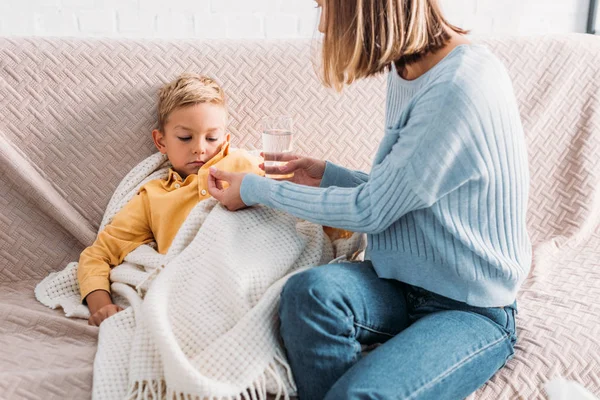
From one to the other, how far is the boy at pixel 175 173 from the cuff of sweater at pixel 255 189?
0.18 metres

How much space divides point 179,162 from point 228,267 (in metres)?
0.39

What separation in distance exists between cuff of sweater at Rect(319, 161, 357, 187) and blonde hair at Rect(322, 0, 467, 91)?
28cm

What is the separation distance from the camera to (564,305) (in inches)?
51.6

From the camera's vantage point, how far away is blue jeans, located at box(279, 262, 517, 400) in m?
0.95

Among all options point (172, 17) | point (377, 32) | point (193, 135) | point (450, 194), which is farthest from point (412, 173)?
point (172, 17)

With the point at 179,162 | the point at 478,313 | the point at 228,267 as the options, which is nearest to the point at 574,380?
the point at 478,313

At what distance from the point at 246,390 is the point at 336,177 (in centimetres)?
50

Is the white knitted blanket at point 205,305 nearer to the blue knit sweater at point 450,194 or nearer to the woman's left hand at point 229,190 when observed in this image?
the woman's left hand at point 229,190

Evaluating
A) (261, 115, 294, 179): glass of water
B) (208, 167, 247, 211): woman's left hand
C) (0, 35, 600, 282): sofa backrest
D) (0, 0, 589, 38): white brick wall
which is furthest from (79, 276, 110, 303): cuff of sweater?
(0, 0, 589, 38): white brick wall

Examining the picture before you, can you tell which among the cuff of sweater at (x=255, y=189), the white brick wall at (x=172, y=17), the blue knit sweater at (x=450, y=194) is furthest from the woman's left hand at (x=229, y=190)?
the white brick wall at (x=172, y=17)

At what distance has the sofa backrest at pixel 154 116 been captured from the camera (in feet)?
4.82

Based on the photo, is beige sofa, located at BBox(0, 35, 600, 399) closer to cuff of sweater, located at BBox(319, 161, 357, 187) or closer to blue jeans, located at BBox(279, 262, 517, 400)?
blue jeans, located at BBox(279, 262, 517, 400)

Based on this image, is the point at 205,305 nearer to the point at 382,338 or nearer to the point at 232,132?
the point at 382,338

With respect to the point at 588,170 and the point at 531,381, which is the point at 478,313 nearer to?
the point at 531,381
